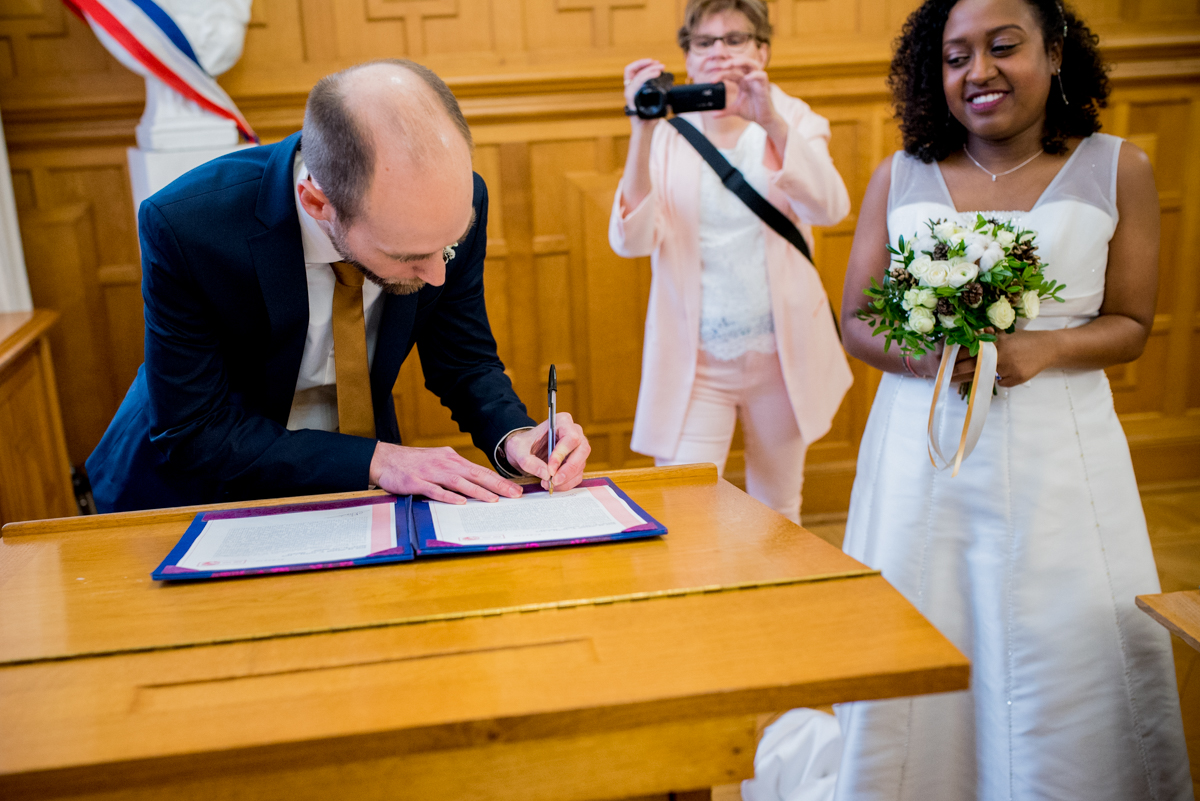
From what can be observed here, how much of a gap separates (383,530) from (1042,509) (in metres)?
1.28

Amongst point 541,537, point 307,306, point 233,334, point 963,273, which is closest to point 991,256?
point 963,273

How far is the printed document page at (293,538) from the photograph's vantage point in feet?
4.21

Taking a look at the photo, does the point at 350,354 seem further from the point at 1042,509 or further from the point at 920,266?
the point at 1042,509

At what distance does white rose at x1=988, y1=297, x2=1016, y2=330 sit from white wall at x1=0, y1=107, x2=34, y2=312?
302 centimetres

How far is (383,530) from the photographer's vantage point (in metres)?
1.39

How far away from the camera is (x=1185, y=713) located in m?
2.50

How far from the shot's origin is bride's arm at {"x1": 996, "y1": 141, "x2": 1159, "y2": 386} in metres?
1.81

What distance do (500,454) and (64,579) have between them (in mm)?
753

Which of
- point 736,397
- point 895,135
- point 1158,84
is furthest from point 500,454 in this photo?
point 1158,84

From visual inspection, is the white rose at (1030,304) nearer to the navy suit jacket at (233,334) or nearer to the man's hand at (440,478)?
the man's hand at (440,478)

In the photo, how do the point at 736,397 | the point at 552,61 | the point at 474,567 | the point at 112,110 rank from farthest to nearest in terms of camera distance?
the point at 552,61 < the point at 112,110 < the point at 736,397 < the point at 474,567

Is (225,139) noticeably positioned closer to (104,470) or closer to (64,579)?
(104,470)

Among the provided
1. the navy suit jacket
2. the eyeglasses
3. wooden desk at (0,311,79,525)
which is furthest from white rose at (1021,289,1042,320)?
wooden desk at (0,311,79,525)

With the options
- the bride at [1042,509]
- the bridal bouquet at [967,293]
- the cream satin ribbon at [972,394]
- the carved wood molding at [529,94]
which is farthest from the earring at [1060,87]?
the carved wood molding at [529,94]
